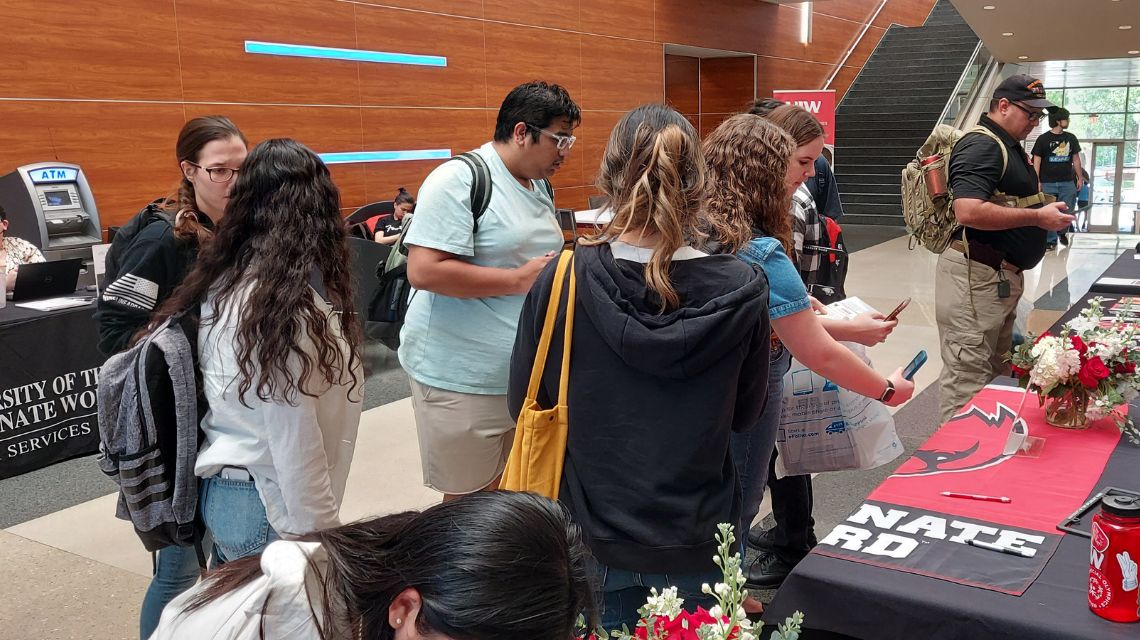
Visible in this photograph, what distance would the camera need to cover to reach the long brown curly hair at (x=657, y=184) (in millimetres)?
1515

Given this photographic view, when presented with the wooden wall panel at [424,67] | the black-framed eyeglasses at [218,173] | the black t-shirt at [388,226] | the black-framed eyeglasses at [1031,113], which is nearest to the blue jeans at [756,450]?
the black-framed eyeglasses at [218,173]

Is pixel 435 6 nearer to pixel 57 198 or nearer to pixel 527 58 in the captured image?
pixel 527 58

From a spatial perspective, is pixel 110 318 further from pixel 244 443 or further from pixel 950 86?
pixel 950 86

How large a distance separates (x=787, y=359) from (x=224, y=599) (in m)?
1.65

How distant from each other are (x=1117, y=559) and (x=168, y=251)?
1901 mm

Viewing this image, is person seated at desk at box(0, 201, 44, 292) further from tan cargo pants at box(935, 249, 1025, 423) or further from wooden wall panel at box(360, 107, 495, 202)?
tan cargo pants at box(935, 249, 1025, 423)

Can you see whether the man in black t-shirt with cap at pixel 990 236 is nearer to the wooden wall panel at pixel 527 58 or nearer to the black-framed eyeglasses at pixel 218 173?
the black-framed eyeglasses at pixel 218 173

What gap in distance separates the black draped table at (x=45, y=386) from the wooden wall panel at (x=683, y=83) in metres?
9.86

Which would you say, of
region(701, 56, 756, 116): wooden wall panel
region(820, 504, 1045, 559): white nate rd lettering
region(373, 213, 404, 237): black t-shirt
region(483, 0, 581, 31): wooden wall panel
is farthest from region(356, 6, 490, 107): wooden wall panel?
region(820, 504, 1045, 559): white nate rd lettering

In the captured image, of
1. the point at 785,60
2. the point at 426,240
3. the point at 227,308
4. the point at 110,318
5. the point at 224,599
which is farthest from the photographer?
the point at 785,60

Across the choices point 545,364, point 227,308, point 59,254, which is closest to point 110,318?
point 227,308

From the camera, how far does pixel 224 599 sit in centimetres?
96

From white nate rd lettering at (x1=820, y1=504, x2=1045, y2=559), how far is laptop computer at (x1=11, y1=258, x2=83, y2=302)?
4139mm

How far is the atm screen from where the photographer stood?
5.40 m
